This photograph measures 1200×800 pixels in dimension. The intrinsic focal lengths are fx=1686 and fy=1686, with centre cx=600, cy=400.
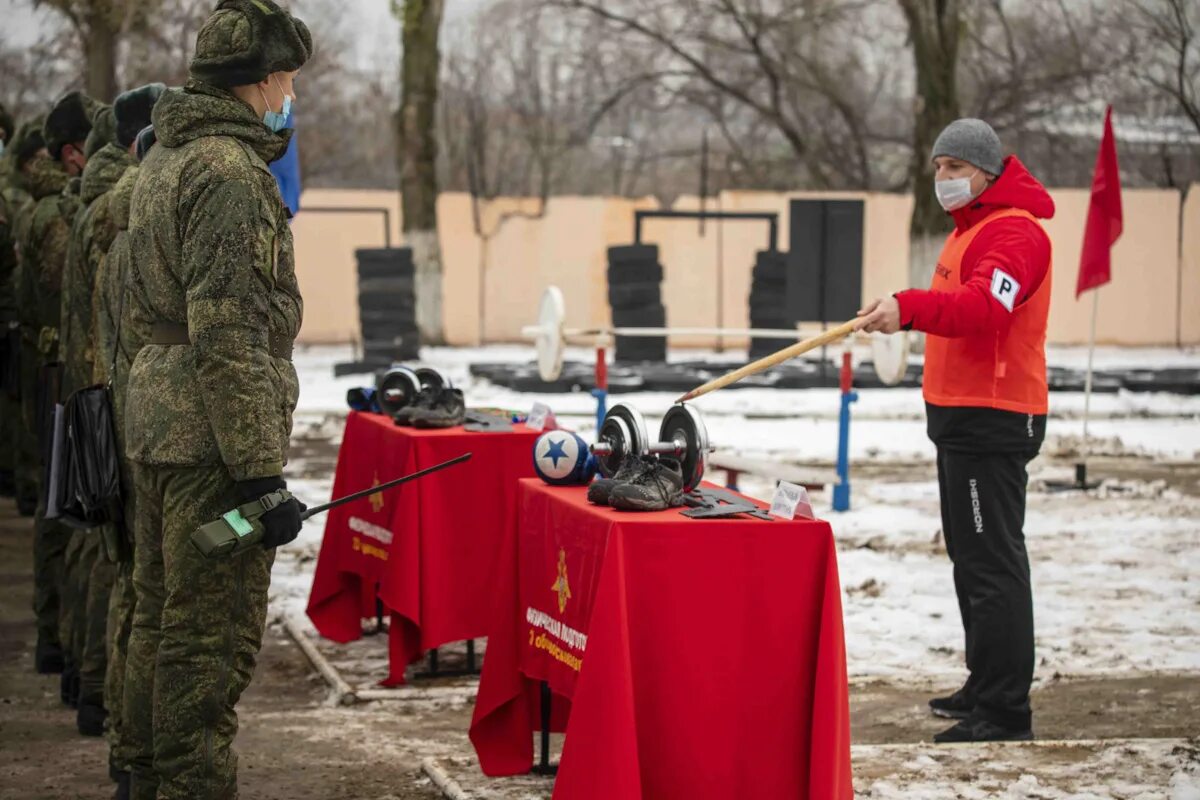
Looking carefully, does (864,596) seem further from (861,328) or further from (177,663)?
(177,663)

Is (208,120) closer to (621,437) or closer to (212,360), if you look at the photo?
(212,360)

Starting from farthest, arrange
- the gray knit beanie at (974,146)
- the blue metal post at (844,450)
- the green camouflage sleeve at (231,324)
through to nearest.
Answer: the blue metal post at (844,450) < the gray knit beanie at (974,146) < the green camouflage sleeve at (231,324)

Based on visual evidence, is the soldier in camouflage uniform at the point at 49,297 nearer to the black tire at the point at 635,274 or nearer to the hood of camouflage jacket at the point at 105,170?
the hood of camouflage jacket at the point at 105,170

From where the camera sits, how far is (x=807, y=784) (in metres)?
4.27

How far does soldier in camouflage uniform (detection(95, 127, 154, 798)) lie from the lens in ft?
15.1

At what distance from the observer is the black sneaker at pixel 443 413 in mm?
6512

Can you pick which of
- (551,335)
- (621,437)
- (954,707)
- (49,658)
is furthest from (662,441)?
(551,335)

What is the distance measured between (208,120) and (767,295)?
17641 millimetres

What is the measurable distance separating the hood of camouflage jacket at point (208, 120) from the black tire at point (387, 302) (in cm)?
1633

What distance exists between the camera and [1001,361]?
5.60m

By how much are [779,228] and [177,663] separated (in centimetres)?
2155

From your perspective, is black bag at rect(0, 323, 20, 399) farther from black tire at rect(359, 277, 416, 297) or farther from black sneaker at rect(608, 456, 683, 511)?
black tire at rect(359, 277, 416, 297)

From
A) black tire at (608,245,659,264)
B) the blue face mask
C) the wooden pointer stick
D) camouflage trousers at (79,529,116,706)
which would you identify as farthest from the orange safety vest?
black tire at (608,245,659,264)

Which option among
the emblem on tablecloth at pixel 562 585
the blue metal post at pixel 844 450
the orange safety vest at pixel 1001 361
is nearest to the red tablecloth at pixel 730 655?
the emblem on tablecloth at pixel 562 585
